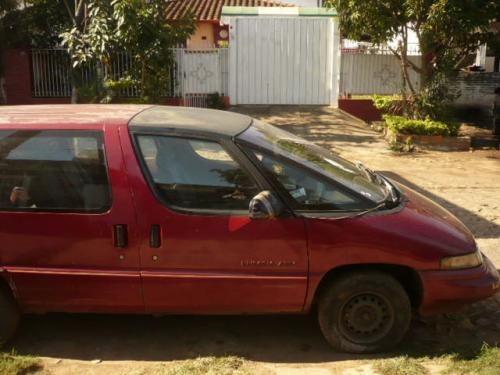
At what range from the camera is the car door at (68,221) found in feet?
11.4

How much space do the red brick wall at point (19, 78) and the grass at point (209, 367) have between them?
12.1m

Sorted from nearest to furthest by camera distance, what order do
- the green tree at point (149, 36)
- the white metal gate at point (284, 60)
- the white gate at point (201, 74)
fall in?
the green tree at point (149, 36), the white gate at point (201, 74), the white metal gate at point (284, 60)

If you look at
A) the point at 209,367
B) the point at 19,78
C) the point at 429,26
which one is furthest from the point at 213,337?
the point at 19,78

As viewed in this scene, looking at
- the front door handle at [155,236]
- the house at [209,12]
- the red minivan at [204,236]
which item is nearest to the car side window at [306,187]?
the red minivan at [204,236]

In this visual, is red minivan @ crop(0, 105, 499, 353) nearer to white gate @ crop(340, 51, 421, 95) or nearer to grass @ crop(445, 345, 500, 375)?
grass @ crop(445, 345, 500, 375)

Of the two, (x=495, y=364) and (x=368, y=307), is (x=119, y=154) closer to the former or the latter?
(x=368, y=307)

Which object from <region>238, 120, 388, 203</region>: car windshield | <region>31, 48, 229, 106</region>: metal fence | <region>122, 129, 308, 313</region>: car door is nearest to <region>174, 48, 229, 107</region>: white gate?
<region>31, 48, 229, 106</region>: metal fence

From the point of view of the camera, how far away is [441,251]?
349 cm

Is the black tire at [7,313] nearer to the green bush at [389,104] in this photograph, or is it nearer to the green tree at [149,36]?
the green tree at [149,36]

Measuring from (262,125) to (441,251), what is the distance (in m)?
1.56

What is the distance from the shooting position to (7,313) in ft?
11.9

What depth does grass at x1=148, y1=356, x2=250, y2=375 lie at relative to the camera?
3352 millimetres

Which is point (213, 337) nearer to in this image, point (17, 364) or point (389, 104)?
point (17, 364)

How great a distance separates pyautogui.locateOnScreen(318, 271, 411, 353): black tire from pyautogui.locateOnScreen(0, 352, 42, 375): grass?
1.78m
